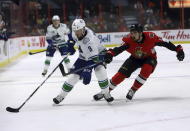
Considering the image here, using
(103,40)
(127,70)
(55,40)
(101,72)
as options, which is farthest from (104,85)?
(103,40)

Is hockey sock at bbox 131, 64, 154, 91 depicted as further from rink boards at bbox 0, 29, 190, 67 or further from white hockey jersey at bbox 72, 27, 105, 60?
rink boards at bbox 0, 29, 190, 67

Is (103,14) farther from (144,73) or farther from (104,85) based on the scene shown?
(104,85)

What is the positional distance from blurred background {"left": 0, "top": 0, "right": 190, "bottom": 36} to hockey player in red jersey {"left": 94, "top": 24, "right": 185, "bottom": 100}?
29.9 feet

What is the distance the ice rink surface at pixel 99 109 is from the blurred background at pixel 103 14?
7.39 meters

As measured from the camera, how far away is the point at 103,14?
1377 cm

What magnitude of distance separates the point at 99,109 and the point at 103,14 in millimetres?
10000

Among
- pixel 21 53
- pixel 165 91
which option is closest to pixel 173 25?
pixel 21 53

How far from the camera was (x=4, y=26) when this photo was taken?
9805 millimetres

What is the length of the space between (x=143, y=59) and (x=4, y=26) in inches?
240

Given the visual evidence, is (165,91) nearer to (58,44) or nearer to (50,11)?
(58,44)

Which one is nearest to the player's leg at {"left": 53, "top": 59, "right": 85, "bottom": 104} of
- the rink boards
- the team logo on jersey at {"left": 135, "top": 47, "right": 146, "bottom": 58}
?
the team logo on jersey at {"left": 135, "top": 47, "right": 146, "bottom": 58}

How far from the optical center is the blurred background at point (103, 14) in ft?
44.5

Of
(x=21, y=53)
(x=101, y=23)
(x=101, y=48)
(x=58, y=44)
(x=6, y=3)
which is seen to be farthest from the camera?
(x=101, y=23)

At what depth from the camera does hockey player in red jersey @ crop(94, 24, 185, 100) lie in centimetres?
423
